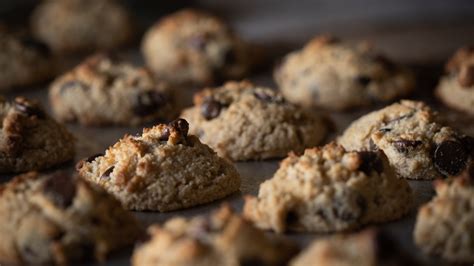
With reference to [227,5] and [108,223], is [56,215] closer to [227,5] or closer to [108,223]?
[108,223]

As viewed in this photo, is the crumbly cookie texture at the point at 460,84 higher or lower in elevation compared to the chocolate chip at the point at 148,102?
lower

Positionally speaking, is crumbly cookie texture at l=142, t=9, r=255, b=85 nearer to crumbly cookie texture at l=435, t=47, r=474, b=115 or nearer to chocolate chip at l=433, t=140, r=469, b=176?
crumbly cookie texture at l=435, t=47, r=474, b=115

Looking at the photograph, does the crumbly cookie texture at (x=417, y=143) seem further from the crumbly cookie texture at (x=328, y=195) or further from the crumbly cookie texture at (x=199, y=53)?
the crumbly cookie texture at (x=199, y=53)

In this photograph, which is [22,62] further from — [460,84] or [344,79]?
[460,84]

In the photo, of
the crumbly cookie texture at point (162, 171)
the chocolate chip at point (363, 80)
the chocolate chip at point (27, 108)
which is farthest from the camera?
the chocolate chip at point (363, 80)

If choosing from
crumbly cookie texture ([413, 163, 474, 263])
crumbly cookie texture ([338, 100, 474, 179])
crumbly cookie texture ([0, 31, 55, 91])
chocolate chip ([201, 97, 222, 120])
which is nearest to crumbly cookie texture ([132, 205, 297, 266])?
crumbly cookie texture ([413, 163, 474, 263])

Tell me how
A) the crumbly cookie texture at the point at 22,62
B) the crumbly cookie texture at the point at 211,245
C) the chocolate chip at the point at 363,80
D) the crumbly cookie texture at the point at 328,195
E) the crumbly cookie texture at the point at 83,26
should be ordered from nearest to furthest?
1. the crumbly cookie texture at the point at 211,245
2. the crumbly cookie texture at the point at 328,195
3. the chocolate chip at the point at 363,80
4. the crumbly cookie texture at the point at 22,62
5. the crumbly cookie texture at the point at 83,26

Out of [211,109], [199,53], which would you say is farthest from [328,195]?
[199,53]

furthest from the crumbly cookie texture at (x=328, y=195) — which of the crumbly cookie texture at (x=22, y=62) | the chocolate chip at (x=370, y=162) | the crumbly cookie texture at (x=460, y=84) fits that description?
the crumbly cookie texture at (x=22, y=62)
